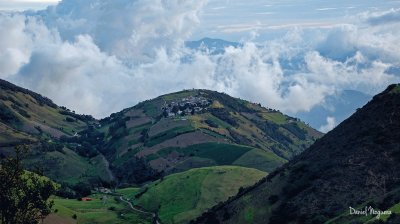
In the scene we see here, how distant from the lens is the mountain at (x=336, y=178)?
10962cm

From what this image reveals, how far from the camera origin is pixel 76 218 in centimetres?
16538

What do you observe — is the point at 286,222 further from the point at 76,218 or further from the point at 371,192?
the point at 76,218

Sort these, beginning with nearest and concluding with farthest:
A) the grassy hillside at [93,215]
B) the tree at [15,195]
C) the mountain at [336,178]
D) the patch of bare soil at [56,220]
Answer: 1. the tree at [15,195]
2. the mountain at [336,178]
3. the patch of bare soil at [56,220]
4. the grassy hillside at [93,215]

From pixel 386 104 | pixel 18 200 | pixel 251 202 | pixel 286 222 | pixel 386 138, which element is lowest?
pixel 18 200

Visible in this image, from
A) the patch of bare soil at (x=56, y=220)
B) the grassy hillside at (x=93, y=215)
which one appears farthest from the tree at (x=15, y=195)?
the grassy hillside at (x=93, y=215)

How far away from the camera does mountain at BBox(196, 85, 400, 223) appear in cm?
10962

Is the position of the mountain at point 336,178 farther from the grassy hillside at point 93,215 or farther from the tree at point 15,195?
the tree at point 15,195

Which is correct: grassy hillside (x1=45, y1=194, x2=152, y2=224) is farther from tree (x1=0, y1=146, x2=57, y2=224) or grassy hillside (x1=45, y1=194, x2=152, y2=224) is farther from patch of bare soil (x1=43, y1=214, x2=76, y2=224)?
tree (x1=0, y1=146, x2=57, y2=224)

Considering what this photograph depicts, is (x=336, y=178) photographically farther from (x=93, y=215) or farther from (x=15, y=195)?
(x=93, y=215)

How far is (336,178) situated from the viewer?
4663 inches

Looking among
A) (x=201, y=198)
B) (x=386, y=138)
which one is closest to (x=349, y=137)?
(x=386, y=138)

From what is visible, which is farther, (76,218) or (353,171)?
(76,218)

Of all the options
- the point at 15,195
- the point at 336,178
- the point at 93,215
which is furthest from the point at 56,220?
the point at 15,195

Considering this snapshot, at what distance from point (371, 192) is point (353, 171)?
10879 millimetres
